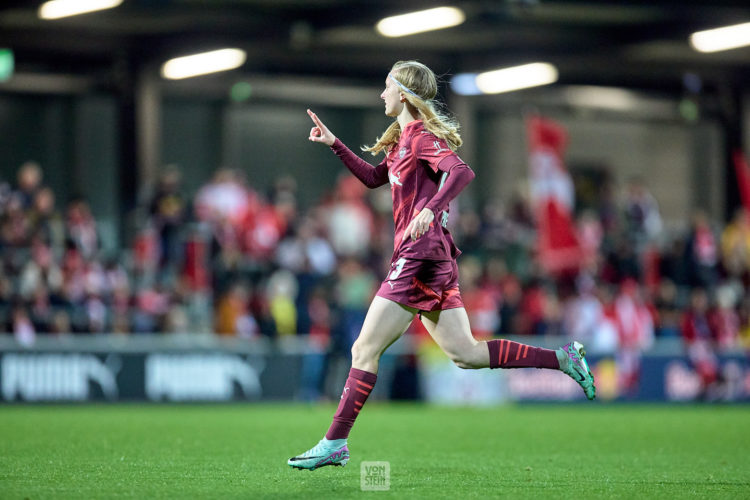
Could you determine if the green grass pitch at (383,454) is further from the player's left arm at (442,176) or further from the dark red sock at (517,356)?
the player's left arm at (442,176)

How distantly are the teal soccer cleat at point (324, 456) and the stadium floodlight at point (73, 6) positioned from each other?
48.9 feet

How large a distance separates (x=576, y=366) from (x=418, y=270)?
4.08 ft

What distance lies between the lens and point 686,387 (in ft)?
59.5

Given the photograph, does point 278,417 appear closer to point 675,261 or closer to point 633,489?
point 633,489

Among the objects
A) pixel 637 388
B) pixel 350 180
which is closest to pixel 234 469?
pixel 637 388

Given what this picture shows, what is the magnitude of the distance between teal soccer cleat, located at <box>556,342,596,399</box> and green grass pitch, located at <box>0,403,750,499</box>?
22.3 inches

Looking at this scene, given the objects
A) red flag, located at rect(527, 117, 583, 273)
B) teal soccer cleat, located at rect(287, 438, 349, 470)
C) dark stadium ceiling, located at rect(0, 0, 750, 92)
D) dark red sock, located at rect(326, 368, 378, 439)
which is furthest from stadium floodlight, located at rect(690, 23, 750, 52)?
teal soccer cleat, located at rect(287, 438, 349, 470)

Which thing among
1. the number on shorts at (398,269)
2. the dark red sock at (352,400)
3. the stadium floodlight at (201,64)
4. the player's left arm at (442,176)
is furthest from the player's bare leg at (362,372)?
the stadium floodlight at (201,64)

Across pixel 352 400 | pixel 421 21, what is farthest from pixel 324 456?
pixel 421 21

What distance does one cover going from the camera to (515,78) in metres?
26.4

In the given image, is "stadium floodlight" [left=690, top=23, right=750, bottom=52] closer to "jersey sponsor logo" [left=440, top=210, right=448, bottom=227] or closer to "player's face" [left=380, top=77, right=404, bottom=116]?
"player's face" [left=380, top=77, right=404, bottom=116]

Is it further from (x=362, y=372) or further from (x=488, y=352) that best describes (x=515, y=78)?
(x=362, y=372)

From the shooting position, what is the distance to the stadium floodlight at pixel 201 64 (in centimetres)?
2380

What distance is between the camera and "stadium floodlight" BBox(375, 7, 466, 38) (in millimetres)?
20594
